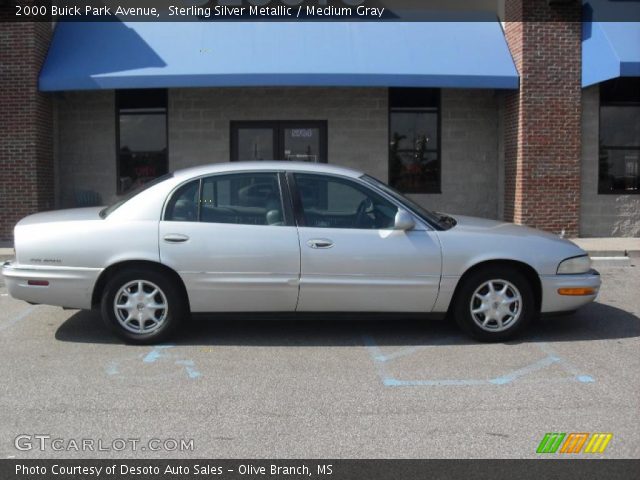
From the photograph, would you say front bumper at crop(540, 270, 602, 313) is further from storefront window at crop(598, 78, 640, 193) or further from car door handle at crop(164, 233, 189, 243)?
storefront window at crop(598, 78, 640, 193)

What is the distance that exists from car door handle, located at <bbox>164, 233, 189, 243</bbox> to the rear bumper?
2.12 ft

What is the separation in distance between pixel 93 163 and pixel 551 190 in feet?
29.5

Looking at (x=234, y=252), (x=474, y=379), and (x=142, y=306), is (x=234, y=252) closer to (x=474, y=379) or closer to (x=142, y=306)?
(x=142, y=306)

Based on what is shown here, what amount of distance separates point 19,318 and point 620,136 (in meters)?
11.3

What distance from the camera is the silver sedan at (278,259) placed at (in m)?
5.83

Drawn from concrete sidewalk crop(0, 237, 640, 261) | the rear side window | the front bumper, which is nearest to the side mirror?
the front bumper

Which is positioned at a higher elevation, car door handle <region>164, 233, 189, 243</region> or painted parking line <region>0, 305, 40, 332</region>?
car door handle <region>164, 233, 189, 243</region>

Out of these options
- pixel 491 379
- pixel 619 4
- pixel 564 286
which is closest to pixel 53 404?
pixel 491 379

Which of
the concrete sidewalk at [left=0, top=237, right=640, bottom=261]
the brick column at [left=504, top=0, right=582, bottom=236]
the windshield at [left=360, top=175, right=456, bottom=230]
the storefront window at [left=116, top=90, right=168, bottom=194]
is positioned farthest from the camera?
the storefront window at [left=116, top=90, right=168, bottom=194]

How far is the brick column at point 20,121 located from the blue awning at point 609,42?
998 cm

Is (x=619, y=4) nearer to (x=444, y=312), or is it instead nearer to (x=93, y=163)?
(x=444, y=312)

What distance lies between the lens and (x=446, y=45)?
12.7 m

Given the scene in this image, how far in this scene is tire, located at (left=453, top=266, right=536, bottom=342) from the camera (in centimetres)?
598

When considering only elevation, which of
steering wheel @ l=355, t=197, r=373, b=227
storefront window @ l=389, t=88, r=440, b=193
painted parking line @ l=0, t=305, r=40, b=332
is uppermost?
storefront window @ l=389, t=88, r=440, b=193
